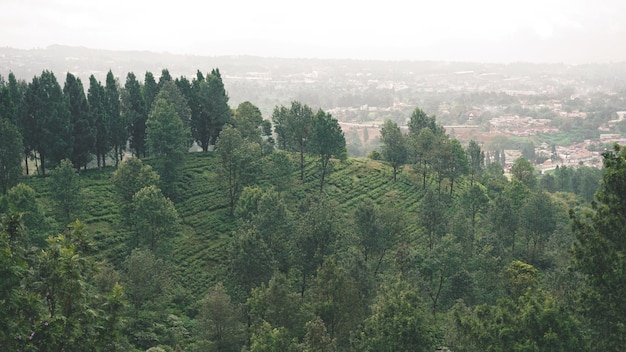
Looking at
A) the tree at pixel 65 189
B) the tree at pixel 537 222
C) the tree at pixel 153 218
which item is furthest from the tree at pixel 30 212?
the tree at pixel 537 222

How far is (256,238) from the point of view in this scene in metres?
44.2

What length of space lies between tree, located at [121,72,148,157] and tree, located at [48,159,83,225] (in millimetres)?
27598

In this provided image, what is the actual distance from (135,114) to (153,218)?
35465mm

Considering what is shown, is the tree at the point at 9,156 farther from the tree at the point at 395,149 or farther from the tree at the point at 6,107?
the tree at the point at 395,149

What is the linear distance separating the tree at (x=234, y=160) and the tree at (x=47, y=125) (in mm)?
20735

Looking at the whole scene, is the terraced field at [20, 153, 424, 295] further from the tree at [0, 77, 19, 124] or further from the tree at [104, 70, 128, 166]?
the tree at [0, 77, 19, 124]

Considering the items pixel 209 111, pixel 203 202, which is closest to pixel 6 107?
pixel 203 202

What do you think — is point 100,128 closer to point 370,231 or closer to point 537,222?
point 370,231

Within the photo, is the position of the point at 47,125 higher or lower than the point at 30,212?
higher

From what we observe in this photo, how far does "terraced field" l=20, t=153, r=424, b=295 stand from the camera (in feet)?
185

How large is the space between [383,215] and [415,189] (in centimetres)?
3753

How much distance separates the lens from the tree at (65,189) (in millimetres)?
52781

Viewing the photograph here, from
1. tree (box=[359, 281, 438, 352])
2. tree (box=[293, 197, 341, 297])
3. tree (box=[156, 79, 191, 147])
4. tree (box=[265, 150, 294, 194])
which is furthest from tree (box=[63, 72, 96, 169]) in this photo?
tree (box=[359, 281, 438, 352])

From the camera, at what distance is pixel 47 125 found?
67.2 m
